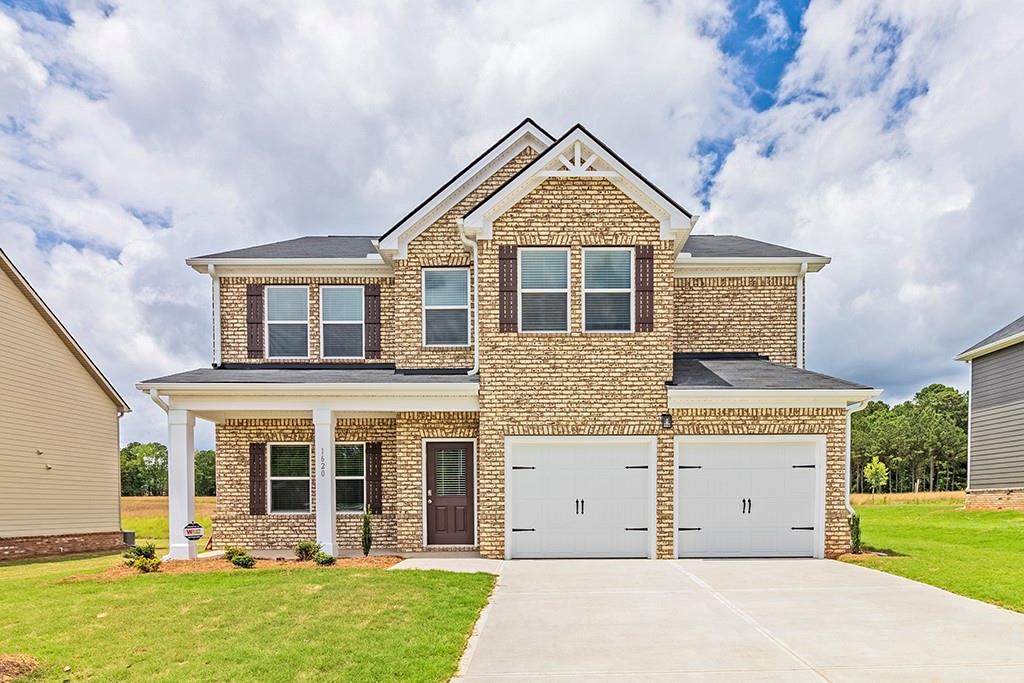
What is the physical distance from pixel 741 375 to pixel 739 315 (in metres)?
2.45

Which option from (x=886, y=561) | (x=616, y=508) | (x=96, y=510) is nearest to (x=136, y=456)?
(x=96, y=510)

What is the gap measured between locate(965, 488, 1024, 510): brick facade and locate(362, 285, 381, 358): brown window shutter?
21.7m

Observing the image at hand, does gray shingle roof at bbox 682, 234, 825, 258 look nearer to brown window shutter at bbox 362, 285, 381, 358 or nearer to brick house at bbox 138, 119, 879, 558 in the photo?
brick house at bbox 138, 119, 879, 558

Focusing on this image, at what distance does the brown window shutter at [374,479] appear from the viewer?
1385 cm

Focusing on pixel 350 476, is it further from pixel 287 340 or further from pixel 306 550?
pixel 287 340

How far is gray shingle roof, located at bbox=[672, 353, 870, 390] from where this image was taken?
38.4 ft

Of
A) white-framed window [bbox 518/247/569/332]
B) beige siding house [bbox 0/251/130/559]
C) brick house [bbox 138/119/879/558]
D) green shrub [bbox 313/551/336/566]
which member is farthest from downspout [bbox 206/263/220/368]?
white-framed window [bbox 518/247/569/332]

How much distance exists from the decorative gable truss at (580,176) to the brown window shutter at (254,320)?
531 cm

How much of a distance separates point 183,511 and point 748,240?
44.9ft

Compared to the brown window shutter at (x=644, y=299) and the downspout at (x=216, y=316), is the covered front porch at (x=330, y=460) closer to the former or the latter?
the downspout at (x=216, y=316)

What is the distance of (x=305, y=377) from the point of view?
41.6 feet

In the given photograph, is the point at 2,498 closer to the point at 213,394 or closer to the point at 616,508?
the point at 213,394

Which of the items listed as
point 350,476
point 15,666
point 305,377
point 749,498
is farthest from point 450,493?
point 15,666

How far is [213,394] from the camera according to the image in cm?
1210
